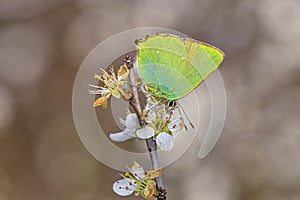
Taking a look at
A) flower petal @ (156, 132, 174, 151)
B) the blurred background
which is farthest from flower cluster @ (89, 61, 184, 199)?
the blurred background

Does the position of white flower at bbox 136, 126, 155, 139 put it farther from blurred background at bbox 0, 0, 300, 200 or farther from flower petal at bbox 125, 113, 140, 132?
blurred background at bbox 0, 0, 300, 200

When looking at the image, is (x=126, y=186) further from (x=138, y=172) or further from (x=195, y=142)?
(x=195, y=142)

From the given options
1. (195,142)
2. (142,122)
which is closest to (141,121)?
(142,122)

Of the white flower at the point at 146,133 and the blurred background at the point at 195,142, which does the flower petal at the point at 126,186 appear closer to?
the white flower at the point at 146,133

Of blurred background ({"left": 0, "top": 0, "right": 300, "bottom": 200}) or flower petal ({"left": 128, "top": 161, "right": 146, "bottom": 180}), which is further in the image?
blurred background ({"left": 0, "top": 0, "right": 300, "bottom": 200})

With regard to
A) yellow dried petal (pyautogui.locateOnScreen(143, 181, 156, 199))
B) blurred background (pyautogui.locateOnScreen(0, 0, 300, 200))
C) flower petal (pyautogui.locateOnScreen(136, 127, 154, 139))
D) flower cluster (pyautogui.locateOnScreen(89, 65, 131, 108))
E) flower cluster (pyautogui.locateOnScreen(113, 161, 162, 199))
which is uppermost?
blurred background (pyautogui.locateOnScreen(0, 0, 300, 200))
